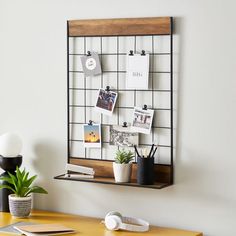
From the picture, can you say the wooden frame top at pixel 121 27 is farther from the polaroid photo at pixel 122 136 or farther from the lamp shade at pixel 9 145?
the lamp shade at pixel 9 145

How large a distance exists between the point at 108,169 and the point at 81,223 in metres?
0.29

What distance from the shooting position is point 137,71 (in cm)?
313

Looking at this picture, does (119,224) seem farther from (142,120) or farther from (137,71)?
(137,71)

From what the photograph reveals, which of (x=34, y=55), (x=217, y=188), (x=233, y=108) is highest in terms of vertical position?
(x=34, y=55)

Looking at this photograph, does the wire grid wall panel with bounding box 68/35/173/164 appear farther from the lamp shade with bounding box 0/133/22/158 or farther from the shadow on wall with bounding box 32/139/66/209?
the lamp shade with bounding box 0/133/22/158

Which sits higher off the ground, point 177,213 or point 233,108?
point 233,108

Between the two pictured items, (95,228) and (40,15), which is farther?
(40,15)

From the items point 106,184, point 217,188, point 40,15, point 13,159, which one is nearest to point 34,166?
point 13,159

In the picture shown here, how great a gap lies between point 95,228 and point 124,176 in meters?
0.27

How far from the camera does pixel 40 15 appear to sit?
3.44 metres

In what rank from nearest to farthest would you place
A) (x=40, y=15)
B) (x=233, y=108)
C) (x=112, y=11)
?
(x=233, y=108)
(x=112, y=11)
(x=40, y=15)

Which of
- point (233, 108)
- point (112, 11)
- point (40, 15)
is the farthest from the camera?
point (40, 15)

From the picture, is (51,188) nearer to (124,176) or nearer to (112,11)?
(124,176)

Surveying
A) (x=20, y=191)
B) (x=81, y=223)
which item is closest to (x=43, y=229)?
(x=81, y=223)
